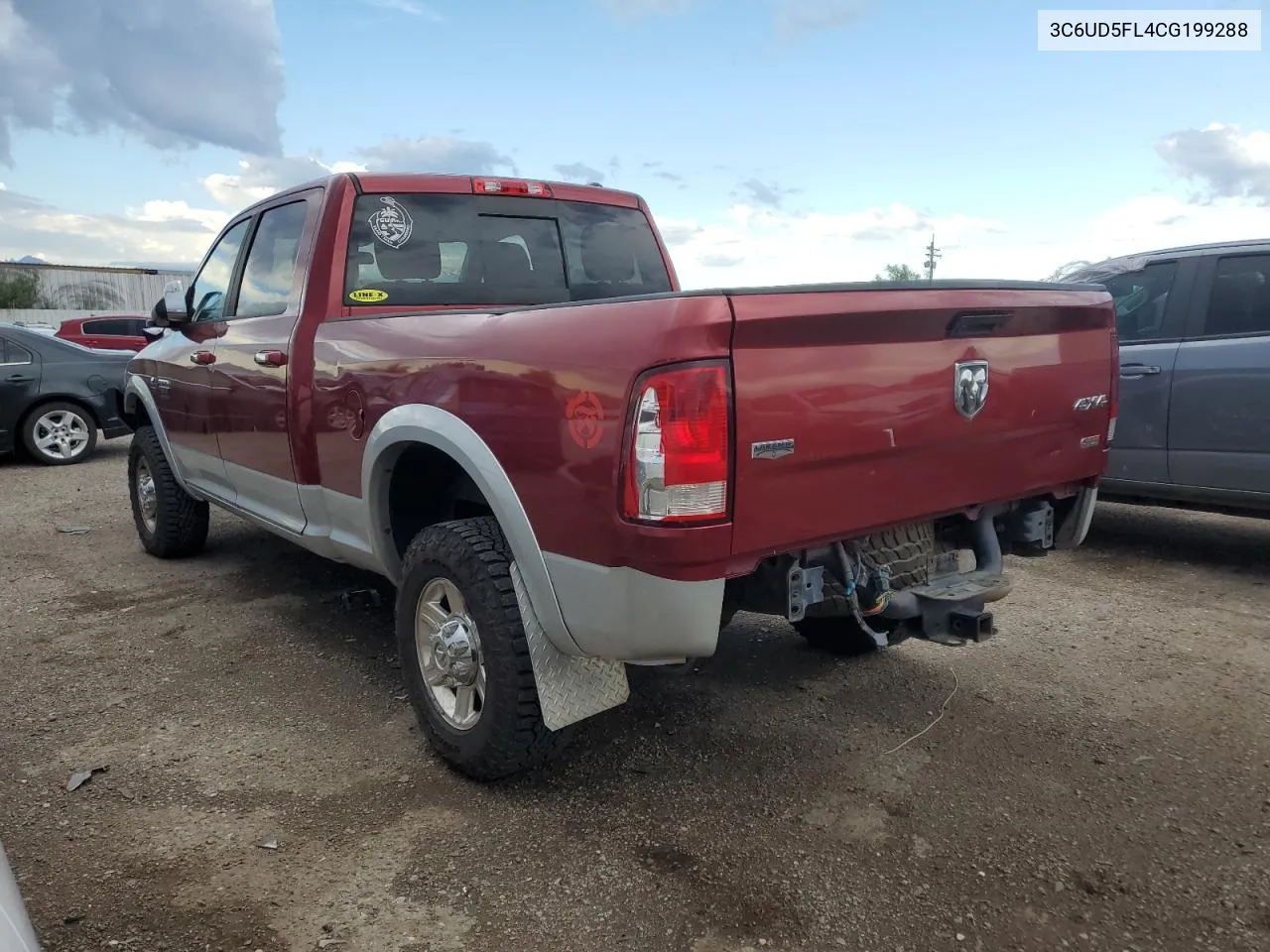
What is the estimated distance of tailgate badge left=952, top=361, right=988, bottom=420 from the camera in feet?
8.65

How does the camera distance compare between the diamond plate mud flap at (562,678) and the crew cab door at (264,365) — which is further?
the crew cab door at (264,365)

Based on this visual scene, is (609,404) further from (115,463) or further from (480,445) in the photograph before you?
(115,463)

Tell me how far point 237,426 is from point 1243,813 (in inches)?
158

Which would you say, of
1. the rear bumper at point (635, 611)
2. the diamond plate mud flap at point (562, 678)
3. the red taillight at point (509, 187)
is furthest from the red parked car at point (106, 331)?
the rear bumper at point (635, 611)

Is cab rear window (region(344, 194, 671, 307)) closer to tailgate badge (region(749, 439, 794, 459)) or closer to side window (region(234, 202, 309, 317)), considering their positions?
side window (region(234, 202, 309, 317))

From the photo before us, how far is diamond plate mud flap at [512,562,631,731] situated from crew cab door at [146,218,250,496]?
254cm

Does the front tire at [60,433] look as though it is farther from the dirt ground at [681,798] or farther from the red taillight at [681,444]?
the red taillight at [681,444]

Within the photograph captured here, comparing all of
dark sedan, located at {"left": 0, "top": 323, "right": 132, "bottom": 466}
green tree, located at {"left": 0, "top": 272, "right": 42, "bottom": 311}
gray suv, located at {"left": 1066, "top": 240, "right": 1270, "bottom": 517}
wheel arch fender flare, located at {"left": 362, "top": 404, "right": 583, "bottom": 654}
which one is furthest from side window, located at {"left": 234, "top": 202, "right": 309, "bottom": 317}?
green tree, located at {"left": 0, "top": 272, "right": 42, "bottom": 311}

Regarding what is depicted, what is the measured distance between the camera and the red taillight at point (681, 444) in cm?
215

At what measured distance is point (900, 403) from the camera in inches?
98.9

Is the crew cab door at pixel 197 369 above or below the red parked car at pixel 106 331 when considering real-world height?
above

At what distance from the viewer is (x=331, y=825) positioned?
269cm

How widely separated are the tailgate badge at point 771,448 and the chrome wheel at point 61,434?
30.6ft

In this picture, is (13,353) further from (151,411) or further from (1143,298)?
(1143,298)
